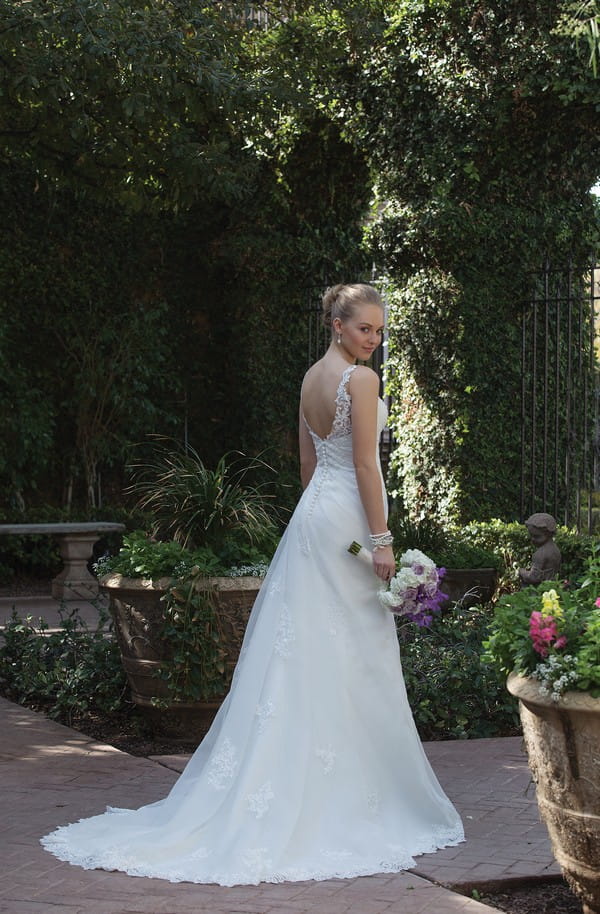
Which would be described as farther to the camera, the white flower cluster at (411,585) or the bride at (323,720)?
the white flower cluster at (411,585)

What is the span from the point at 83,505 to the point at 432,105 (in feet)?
18.5

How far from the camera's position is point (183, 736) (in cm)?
546

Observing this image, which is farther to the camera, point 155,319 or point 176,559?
point 155,319

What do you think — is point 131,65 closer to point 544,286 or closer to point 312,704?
point 544,286

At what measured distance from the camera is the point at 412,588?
3895 millimetres

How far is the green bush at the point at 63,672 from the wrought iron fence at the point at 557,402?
4417 millimetres

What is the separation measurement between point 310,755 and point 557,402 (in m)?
6.24

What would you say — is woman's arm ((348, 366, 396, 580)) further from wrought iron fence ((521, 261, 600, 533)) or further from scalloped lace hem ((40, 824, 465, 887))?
wrought iron fence ((521, 261, 600, 533))

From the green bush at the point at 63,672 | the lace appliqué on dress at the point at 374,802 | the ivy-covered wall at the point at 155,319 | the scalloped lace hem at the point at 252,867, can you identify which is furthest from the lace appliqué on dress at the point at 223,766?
the ivy-covered wall at the point at 155,319

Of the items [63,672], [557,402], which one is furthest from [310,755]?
[557,402]

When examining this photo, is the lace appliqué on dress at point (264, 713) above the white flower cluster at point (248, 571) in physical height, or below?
below

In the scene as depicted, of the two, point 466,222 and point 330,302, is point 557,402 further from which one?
point 330,302

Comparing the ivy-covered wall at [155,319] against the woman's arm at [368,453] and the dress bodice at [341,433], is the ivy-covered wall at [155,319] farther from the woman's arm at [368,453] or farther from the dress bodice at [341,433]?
the woman's arm at [368,453]

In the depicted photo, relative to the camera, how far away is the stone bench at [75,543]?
426 inches
